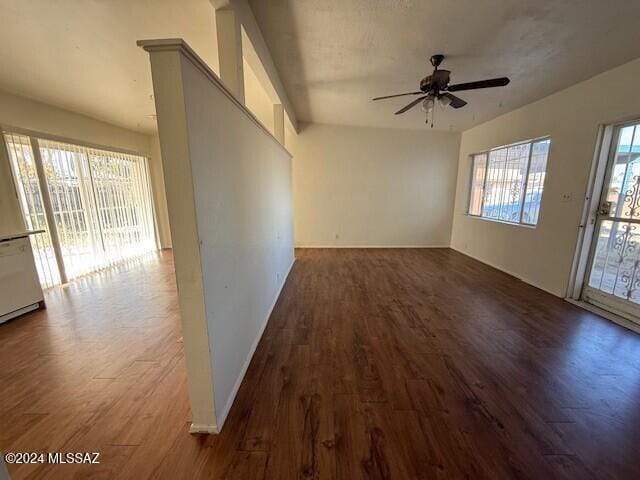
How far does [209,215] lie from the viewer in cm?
130

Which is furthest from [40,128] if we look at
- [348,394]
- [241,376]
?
[348,394]

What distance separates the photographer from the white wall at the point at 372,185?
5.58 meters

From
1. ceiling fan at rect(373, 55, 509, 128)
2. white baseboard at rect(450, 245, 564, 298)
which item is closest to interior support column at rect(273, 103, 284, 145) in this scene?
ceiling fan at rect(373, 55, 509, 128)

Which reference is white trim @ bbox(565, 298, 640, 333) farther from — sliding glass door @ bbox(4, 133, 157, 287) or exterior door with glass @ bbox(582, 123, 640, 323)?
sliding glass door @ bbox(4, 133, 157, 287)

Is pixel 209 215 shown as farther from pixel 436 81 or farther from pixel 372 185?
pixel 372 185

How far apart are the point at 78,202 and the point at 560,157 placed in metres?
7.18

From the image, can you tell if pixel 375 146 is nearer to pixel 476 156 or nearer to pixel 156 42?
pixel 476 156

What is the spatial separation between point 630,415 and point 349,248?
15.3 ft

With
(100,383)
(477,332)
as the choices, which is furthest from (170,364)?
(477,332)

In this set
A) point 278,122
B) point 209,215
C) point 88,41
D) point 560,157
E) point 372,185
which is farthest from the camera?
point 372,185

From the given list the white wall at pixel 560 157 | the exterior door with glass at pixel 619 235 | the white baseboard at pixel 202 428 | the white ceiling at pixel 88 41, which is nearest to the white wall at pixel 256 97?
the white ceiling at pixel 88 41

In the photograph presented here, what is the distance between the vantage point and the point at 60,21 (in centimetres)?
193

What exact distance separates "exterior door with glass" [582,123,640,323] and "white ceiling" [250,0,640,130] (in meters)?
0.97

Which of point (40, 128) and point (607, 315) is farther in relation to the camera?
point (40, 128)
